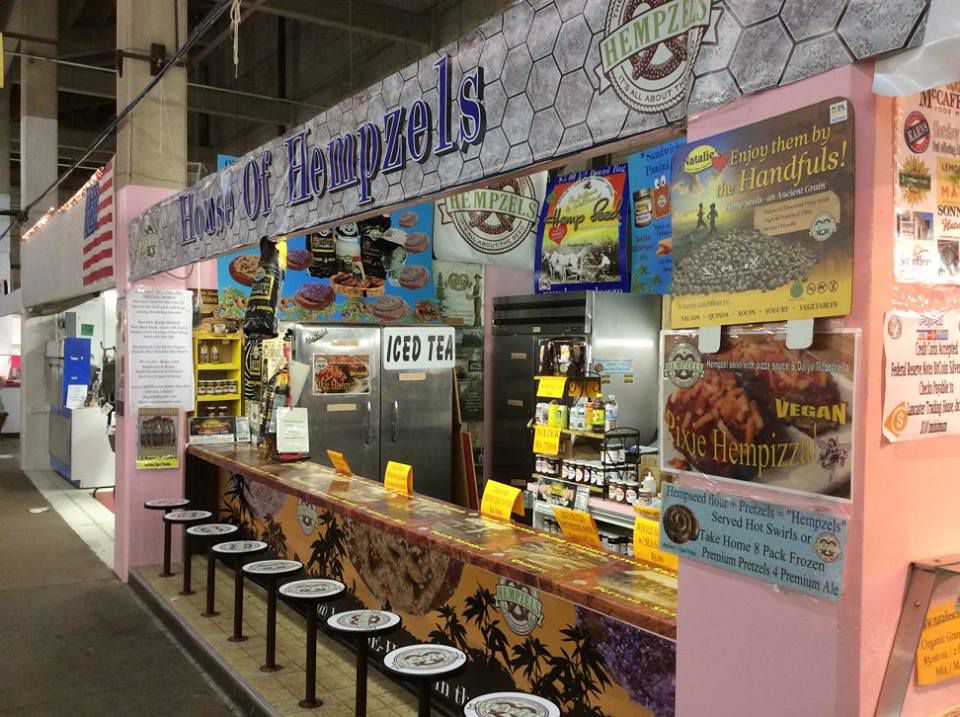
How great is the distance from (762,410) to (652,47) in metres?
1.00

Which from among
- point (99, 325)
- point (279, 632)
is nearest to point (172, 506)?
point (279, 632)

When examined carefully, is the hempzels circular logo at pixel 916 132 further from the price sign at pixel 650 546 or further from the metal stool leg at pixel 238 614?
the metal stool leg at pixel 238 614

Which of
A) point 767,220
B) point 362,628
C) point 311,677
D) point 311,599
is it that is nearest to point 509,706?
point 362,628

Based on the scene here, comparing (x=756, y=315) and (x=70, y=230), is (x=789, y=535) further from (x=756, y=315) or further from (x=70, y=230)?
(x=70, y=230)

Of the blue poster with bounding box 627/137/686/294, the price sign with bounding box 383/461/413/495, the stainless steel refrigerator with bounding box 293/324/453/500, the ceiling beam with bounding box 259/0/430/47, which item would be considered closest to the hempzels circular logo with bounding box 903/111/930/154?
the blue poster with bounding box 627/137/686/294

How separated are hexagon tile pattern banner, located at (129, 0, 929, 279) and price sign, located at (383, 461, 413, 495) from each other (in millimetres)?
1596

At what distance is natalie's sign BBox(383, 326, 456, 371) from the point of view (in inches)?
330

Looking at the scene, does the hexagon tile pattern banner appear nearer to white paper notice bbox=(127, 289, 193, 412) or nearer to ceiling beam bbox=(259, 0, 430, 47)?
white paper notice bbox=(127, 289, 193, 412)

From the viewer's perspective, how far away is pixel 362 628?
3.23 meters

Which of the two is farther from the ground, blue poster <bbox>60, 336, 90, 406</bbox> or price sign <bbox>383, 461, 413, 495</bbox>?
blue poster <bbox>60, 336, 90, 406</bbox>

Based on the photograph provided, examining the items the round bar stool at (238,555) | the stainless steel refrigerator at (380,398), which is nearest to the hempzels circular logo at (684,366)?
the round bar stool at (238,555)

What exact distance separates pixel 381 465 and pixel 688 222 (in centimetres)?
662

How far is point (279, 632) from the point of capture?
16.5 feet

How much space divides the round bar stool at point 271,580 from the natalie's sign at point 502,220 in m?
2.49
